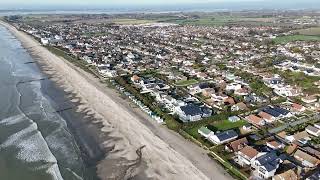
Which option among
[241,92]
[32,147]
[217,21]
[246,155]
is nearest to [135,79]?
[241,92]

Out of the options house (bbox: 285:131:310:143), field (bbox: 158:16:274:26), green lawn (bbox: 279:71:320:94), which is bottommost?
field (bbox: 158:16:274:26)

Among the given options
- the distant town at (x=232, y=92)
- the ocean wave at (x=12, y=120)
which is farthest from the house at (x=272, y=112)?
the ocean wave at (x=12, y=120)

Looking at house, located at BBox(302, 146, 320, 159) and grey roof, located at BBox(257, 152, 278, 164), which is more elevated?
grey roof, located at BBox(257, 152, 278, 164)

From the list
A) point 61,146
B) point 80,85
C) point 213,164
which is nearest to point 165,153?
point 213,164

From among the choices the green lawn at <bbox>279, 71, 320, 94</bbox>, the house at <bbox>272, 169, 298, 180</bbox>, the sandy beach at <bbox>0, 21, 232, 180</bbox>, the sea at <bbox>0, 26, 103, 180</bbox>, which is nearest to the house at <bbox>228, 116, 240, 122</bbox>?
the sandy beach at <bbox>0, 21, 232, 180</bbox>

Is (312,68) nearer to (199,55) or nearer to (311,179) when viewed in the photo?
(199,55)

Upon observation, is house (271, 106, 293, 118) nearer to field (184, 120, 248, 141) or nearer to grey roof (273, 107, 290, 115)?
grey roof (273, 107, 290, 115)

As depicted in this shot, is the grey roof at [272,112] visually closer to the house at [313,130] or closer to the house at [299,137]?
the house at [313,130]
